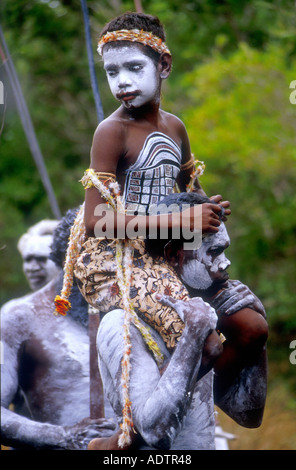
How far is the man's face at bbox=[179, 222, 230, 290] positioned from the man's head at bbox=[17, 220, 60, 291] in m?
2.18

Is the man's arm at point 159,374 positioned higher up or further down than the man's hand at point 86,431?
higher up

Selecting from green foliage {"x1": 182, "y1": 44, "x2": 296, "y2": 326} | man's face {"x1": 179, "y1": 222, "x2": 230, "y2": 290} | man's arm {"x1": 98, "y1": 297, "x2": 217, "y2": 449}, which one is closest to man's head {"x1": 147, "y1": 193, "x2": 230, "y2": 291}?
man's face {"x1": 179, "y1": 222, "x2": 230, "y2": 290}

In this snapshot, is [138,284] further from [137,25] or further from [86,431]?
[86,431]

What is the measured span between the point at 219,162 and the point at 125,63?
7202 mm

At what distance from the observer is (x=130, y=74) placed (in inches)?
111

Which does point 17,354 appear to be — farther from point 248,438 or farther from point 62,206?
point 62,206

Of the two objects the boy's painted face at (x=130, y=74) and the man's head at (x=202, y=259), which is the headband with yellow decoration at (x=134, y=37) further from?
the man's head at (x=202, y=259)

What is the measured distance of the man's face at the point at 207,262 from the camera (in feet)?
9.41

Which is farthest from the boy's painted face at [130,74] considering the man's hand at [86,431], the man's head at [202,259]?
the man's hand at [86,431]

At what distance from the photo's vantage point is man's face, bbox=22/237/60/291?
496 centimetres

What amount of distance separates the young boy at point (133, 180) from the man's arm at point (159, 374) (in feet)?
0.21

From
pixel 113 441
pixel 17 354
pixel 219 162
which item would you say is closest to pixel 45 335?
pixel 17 354

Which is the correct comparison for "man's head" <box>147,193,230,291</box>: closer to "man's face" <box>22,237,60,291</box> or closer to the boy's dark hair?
the boy's dark hair

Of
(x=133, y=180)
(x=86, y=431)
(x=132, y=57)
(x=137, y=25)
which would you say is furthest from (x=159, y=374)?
(x=137, y=25)
